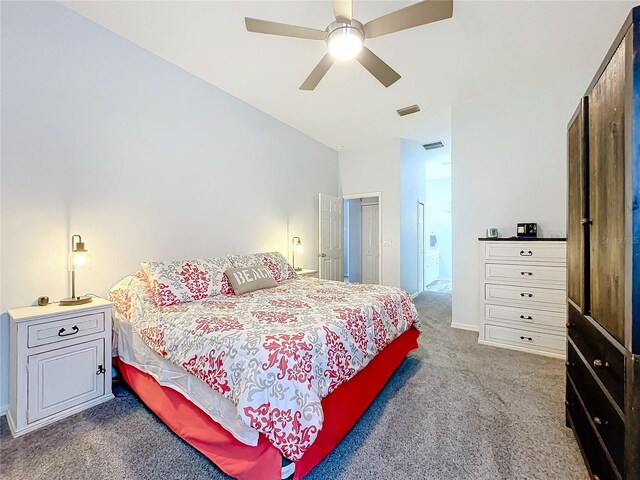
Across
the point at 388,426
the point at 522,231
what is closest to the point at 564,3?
the point at 522,231

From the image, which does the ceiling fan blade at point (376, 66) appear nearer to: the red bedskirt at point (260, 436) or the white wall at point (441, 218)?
the red bedskirt at point (260, 436)

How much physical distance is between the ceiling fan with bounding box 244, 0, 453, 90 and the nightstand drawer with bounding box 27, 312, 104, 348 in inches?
91.1

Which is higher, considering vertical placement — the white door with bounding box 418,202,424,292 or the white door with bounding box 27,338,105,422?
the white door with bounding box 418,202,424,292

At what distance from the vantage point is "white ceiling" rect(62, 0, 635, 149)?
2131 mm

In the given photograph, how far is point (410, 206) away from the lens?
5336mm

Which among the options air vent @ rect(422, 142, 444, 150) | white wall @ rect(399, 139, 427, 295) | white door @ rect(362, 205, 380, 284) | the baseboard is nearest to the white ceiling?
white wall @ rect(399, 139, 427, 295)

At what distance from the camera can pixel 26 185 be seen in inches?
78.0

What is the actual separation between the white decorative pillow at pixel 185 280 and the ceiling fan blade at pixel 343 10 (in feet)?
7.38

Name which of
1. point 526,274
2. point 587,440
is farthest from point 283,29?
point 526,274

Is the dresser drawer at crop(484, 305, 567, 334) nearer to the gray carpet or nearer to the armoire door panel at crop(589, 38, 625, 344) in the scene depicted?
the gray carpet

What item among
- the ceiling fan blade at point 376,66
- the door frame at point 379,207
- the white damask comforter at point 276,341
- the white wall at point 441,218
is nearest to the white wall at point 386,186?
the door frame at point 379,207

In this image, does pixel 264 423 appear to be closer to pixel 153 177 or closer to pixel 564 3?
pixel 153 177

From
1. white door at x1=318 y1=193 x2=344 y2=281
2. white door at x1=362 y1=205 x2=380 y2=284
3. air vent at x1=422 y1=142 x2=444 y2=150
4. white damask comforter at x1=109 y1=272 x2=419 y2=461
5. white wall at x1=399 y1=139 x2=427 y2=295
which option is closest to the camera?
white damask comforter at x1=109 y1=272 x2=419 y2=461

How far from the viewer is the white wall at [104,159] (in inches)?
77.0
